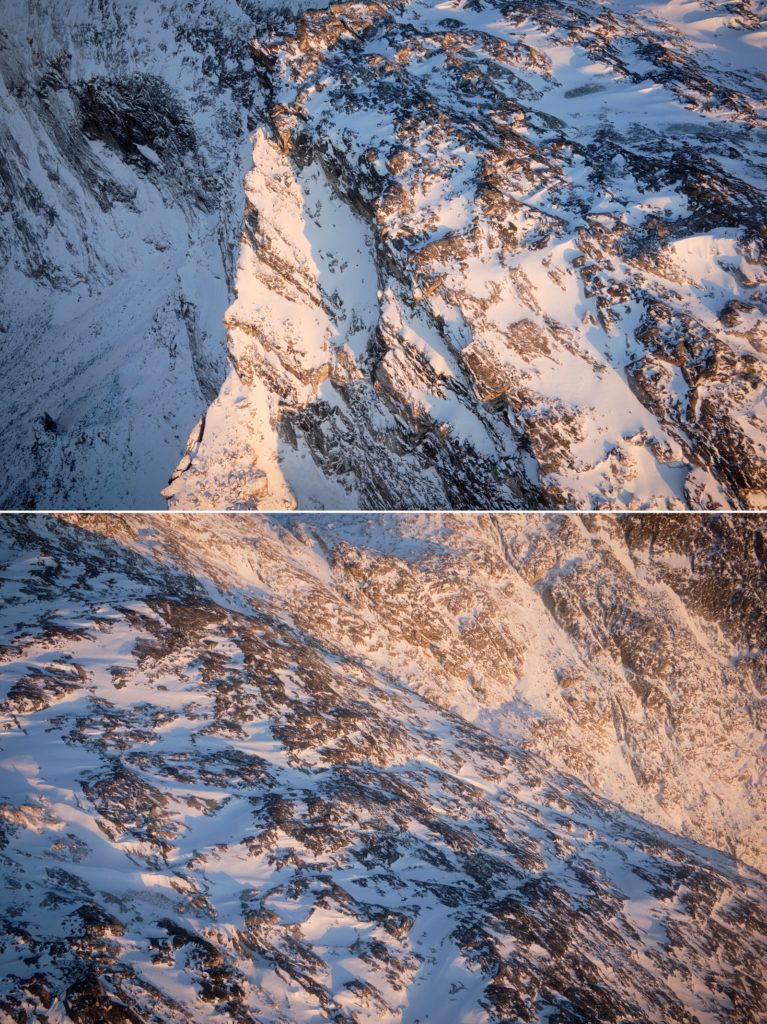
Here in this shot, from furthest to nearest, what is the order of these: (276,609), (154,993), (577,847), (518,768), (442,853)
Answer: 1. (276,609)
2. (518,768)
3. (577,847)
4. (442,853)
5. (154,993)

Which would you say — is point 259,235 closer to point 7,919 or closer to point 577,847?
point 577,847

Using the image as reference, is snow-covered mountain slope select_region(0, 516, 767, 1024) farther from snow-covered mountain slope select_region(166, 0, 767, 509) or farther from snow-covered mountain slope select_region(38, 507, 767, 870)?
snow-covered mountain slope select_region(166, 0, 767, 509)

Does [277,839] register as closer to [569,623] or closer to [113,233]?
[569,623]

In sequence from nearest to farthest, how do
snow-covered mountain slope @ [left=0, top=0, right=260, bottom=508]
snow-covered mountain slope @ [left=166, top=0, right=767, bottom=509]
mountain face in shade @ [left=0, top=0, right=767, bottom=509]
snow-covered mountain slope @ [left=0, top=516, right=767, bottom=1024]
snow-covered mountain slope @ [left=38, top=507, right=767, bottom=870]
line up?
snow-covered mountain slope @ [left=0, top=516, right=767, bottom=1024] < snow-covered mountain slope @ [left=38, top=507, right=767, bottom=870] < snow-covered mountain slope @ [left=166, top=0, right=767, bottom=509] < mountain face in shade @ [left=0, top=0, right=767, bottom=509] < snow-covered mountain slope @ [left=0, top=0, right=260, bottom=508]

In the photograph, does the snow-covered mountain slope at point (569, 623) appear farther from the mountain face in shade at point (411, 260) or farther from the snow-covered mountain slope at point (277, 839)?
the mountain face in shade at point (411, 260)

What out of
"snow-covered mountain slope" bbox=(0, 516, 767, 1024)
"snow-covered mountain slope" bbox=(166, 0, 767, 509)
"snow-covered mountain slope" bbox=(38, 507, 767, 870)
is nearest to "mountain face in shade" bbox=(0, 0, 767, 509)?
"snow-covered mountain slope" bbox=(166, 0, 767, 509)

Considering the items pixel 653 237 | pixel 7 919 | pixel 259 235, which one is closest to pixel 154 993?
pixel 7 919

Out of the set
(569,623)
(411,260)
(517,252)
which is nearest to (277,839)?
(569,623)
